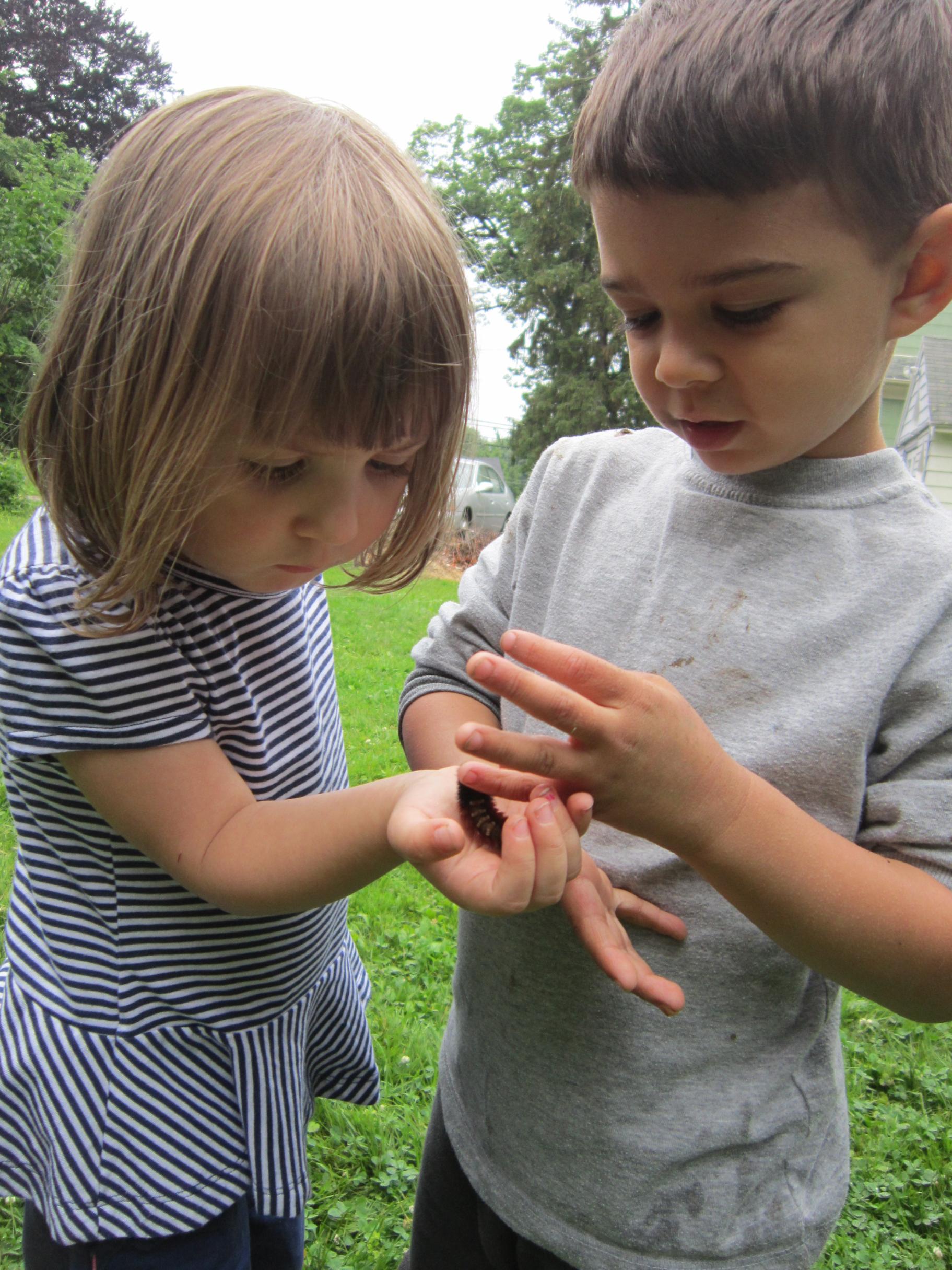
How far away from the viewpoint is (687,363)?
1.32m

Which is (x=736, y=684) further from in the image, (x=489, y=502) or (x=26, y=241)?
(x=489, y=502)

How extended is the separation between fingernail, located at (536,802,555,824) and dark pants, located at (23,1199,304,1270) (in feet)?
3.00

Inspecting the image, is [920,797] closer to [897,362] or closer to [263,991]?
[263,991]

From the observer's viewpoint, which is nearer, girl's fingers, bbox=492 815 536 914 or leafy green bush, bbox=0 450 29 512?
girl's fingers, bbox=492 815 536 914

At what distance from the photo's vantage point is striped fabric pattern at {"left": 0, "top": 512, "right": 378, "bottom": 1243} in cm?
131

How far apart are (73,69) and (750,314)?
170ft

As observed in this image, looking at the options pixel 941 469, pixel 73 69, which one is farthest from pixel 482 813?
pixel 73 69

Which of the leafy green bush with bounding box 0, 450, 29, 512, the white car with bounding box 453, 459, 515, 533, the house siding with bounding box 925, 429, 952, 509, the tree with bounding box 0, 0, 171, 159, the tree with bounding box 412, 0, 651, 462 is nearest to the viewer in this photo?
the house siding with bounding box 925, 429, 952, 509

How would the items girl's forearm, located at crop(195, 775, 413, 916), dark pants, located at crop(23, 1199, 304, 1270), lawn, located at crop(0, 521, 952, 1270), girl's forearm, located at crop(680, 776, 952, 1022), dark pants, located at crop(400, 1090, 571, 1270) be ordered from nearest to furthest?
girl's forearm, located at crop(680, 776, 952, 1022), girl's forearm, located at crop(195, 775, 413, 916), dark pants, located at crop(23, 1199, 304, 1270), dark pants, located at crop(400, 1090, 571, 1270), lawn, located at crop(0, 521, 952, 1270)

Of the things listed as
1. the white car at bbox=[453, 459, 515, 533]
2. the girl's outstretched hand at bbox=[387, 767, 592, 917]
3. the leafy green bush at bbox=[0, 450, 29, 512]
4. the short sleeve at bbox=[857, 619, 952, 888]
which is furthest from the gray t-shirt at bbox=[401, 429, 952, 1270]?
the white car at bbox=[453, 459, 515, 533]

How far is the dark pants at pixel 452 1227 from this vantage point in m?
1.57

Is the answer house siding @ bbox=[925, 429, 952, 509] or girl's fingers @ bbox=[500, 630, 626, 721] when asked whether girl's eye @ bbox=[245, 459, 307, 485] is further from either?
house siding @ bbox=[925, 429, 952, 509]

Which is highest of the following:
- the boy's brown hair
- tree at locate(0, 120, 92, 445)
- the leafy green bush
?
tree at locate(0, 120, 92, 445)

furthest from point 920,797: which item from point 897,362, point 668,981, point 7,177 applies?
point 7,177
